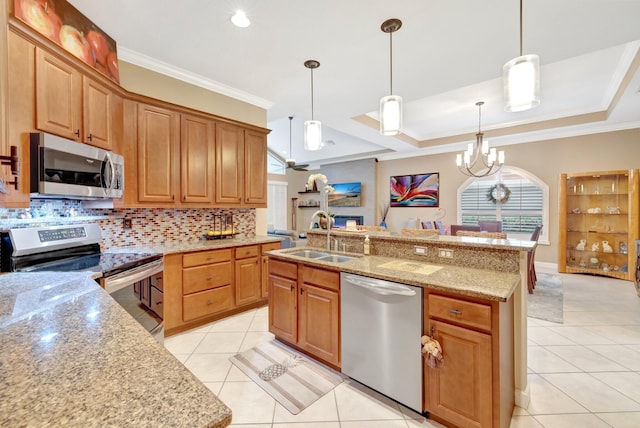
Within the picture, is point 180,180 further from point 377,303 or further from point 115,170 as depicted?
point 377,303

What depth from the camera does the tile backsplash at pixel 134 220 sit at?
2189 millimetres

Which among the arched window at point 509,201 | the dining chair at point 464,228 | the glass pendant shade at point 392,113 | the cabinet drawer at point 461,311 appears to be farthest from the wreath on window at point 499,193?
the cabinet drawer at point 461,311

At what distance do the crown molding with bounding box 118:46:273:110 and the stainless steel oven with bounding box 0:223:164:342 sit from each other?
1.73 m

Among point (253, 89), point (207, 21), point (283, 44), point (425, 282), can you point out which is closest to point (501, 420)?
point (425, 282)

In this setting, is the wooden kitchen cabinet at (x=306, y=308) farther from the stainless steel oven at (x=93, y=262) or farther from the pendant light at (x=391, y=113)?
the pendant light at (x=391, y=113)

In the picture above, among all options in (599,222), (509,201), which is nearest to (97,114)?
(509,201)

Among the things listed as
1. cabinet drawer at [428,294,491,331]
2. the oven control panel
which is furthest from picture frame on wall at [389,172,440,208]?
the oven control panel

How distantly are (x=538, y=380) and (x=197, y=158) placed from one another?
3.81 metres

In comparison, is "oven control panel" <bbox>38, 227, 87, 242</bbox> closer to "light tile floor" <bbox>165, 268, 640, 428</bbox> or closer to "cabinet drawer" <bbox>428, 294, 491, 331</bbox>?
"light tile floor" <bbox>165, 268, 640, 428</bbox>

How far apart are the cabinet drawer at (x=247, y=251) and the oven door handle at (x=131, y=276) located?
84 cm

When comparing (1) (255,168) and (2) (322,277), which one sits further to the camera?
(1) (255,168)

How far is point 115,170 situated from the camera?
2.38 m

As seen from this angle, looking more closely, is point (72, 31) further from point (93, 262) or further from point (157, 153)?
point (93, 262)

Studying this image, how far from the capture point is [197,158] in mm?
3166
